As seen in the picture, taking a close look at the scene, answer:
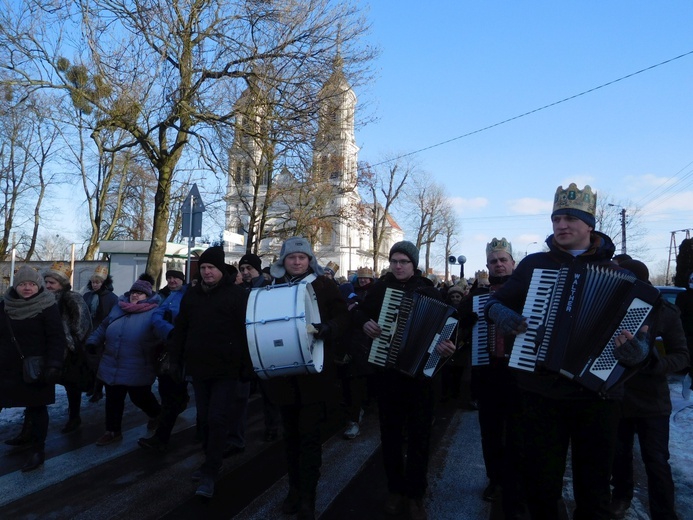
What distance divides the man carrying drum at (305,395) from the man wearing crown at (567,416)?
5.27 ft

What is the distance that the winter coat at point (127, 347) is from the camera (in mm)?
6492

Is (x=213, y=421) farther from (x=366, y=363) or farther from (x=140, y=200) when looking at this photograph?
(x=140, y=200)

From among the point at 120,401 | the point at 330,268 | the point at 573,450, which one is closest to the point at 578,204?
the point at 573,450

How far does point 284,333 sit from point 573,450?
6.82 feet

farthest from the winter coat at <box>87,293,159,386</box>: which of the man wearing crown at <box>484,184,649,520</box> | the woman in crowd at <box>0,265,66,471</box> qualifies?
the man wearing crown at <box>484,184,649,520</box>

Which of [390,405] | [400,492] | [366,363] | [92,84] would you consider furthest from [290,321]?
[92,84]

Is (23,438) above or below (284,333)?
below

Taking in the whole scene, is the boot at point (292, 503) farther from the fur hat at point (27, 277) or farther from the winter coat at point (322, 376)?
the fur hat at point (27, 277)

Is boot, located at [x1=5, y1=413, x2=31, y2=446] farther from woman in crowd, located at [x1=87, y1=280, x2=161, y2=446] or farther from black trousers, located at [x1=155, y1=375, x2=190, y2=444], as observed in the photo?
black trousers, located at [x1=155, y1=375, x2=190, y2=444]

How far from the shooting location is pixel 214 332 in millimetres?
5172

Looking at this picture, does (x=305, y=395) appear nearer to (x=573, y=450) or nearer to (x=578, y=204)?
(x=573, y=450)

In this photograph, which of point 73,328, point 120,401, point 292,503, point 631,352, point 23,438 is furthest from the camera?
point 73,328

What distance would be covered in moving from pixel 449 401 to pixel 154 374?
494 cm

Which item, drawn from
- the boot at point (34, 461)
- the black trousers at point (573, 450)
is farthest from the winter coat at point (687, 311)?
the boot at point (34, 461)
